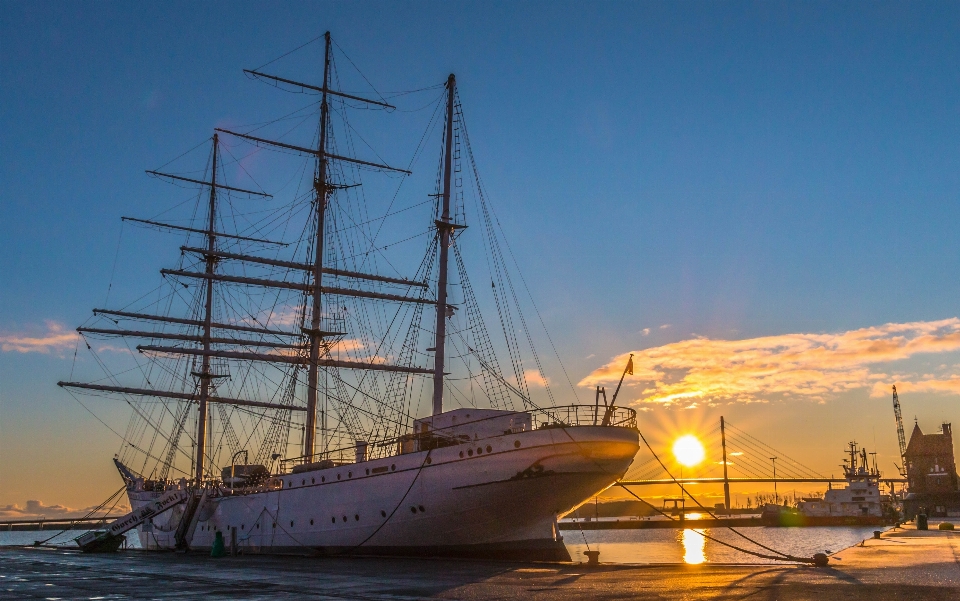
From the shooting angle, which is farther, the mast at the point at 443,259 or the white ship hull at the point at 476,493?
the mast at the point at 443,259

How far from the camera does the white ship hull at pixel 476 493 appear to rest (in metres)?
29.6

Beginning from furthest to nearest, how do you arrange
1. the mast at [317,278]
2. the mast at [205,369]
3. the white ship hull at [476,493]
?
the mast at [205,369] < the mast at [317,278] < the white ship hull at [476,493]

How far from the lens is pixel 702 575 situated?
21.0m

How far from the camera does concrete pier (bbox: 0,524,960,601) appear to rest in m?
16.5

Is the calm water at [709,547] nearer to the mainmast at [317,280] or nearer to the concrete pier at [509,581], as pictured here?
the concrete pier at [509,581]

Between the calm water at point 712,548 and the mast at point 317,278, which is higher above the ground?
the mast at point 317,278

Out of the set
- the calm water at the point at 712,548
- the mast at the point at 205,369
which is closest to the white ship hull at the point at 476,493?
the calm water at the point at 712,548

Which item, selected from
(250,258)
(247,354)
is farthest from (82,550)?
(250,258)

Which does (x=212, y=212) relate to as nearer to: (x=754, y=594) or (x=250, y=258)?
(x=250, y=258)

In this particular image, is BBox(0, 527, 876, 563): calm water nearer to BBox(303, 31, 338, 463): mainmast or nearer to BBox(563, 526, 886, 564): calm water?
BBox(563, 526, 886, 564): calm water

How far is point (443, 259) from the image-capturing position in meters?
38.8

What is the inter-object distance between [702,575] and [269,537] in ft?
85.4

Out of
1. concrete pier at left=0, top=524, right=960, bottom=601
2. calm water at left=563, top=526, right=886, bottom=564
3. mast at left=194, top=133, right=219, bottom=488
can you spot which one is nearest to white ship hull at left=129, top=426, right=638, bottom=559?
concrete pier at left=0, top=524, right=960, bottom=601

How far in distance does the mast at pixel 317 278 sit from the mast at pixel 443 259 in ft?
33.1
